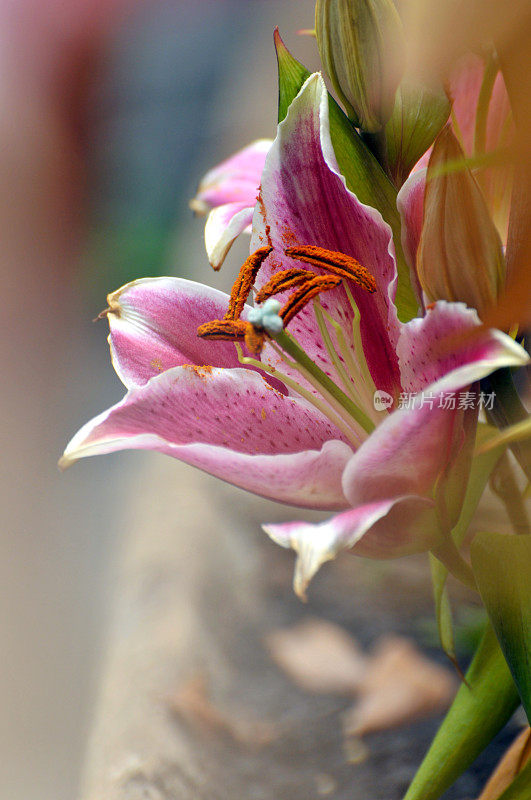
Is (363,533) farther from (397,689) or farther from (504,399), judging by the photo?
(397,689)

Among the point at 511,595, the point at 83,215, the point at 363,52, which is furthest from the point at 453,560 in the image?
the point at 83,215

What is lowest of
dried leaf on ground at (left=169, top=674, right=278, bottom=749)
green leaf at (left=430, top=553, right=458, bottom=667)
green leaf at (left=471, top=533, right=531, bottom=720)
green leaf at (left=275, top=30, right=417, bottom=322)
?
dried leaf on ground at (left=169, top=674, right=278, bottom=749)

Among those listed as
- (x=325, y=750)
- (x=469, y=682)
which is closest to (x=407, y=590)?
(x=325, y=750)

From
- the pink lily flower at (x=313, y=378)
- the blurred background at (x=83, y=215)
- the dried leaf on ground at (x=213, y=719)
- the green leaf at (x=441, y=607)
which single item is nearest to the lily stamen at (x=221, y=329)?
the pink lily flower at (x=313, y=378)

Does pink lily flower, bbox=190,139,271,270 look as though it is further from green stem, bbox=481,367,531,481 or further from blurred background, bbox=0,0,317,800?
blurred background, bbox=0,0,317,800

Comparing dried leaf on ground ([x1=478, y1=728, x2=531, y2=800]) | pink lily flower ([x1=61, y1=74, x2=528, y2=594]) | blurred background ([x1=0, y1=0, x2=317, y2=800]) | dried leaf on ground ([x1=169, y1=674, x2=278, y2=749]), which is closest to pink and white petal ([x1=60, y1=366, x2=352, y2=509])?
pink lily flower ([x1=61, y1=74, x2=528, y2=594])

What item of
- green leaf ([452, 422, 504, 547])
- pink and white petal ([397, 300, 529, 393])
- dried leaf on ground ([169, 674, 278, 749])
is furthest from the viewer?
dried leaf on ground ([169, 674, 278, 749])

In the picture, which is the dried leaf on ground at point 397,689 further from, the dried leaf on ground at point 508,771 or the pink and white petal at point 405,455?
the pink and white petal at point 405,455
